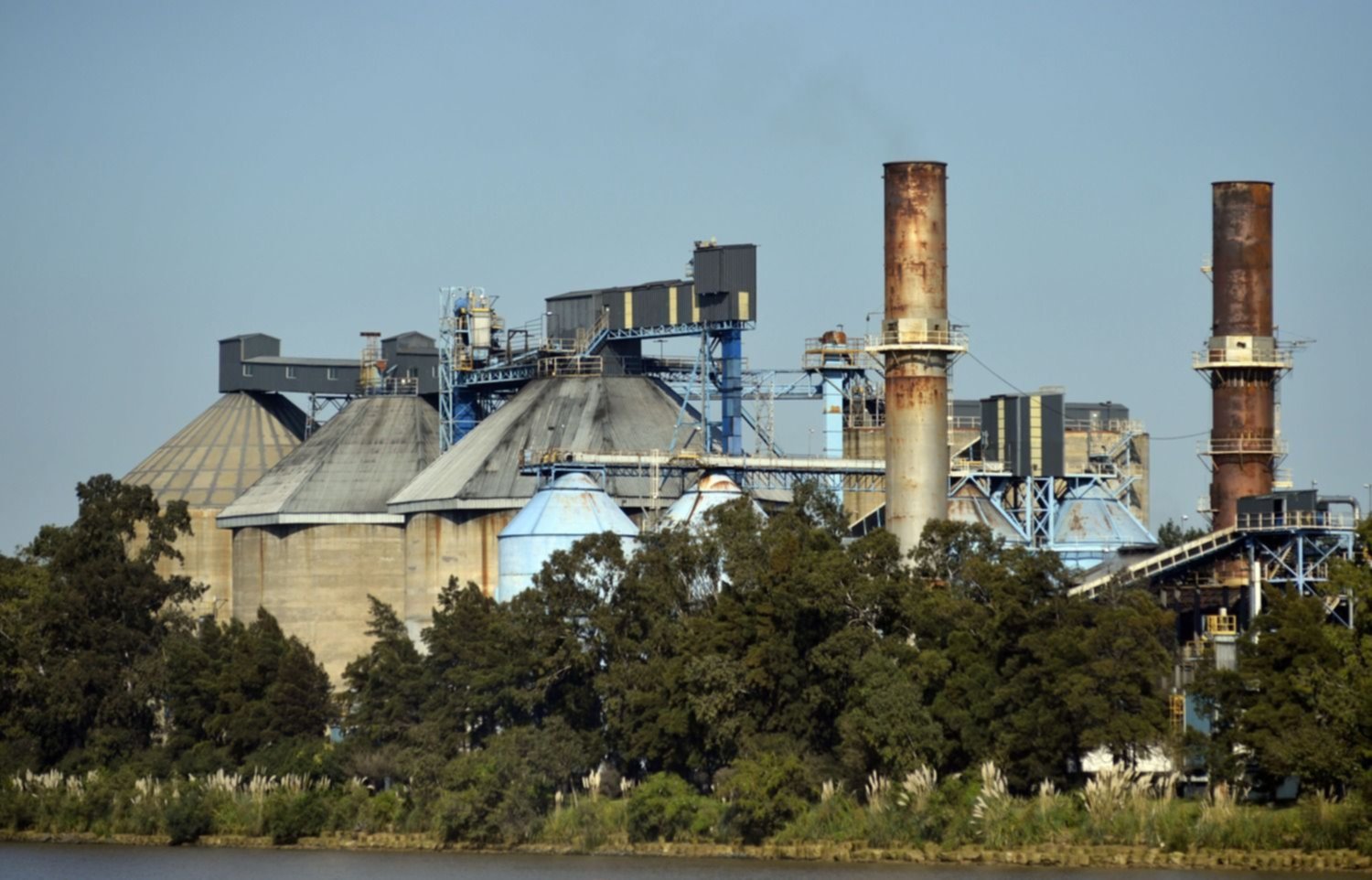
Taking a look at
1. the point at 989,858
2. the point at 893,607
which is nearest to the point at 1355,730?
the point at 989,858

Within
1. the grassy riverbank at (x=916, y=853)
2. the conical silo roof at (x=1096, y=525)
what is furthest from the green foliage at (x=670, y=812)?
the conical silo roof at (x=1096, y=525)

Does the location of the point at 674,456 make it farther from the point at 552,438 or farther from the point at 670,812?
the point at 670,812

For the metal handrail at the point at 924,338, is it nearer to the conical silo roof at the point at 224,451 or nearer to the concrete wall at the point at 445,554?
the concrete wall at the point at 445,554

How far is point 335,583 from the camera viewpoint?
4456 inches

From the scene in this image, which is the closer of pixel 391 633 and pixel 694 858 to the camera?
pixel 694 858

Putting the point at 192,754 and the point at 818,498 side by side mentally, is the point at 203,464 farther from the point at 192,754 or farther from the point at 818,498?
the point at 818,498

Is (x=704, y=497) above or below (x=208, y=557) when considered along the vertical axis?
above

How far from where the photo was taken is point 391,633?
282 ft

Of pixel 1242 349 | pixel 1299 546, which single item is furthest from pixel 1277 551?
pixel 1242 349

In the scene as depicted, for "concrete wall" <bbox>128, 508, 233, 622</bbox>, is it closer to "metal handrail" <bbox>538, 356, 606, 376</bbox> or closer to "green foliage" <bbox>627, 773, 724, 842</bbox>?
"metal handrail" <bbox>538, 356, 606, 376</bbox>

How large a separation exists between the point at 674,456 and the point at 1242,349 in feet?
68.6

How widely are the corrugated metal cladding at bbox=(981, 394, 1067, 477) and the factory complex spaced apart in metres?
0.10

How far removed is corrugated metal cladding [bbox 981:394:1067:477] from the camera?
102 m

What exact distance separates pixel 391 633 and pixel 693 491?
523 inches
